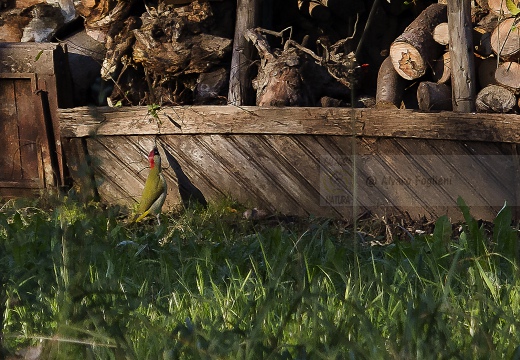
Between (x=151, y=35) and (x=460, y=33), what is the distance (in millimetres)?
2356

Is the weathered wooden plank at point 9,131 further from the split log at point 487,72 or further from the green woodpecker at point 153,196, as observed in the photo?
the split log at point 487,72

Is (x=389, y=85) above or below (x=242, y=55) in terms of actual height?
below

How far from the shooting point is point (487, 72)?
587 centimetres

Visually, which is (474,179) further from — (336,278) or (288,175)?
(336,278)

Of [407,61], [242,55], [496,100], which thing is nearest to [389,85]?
[407,61]

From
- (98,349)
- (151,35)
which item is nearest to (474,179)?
(151,35)

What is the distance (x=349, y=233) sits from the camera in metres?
4.99

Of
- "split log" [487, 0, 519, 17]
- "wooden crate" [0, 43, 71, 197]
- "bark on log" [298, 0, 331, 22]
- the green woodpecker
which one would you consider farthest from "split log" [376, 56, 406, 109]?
"wooden crate" [0, 43, 71, 197]

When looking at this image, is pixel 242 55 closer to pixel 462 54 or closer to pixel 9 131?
pixel 462 54

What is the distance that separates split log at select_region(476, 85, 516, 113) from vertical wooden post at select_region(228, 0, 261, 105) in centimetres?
171

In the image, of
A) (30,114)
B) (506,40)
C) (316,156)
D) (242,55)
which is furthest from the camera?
(30,114)

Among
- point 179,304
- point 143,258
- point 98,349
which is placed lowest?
point 143,258

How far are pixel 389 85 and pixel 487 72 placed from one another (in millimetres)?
705

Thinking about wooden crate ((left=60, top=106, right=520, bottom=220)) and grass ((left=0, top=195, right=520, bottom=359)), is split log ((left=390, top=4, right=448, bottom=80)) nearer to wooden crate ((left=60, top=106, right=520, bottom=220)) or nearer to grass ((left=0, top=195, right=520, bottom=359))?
wooden crate ((left=60, top=106, right=520, bottom=220))
